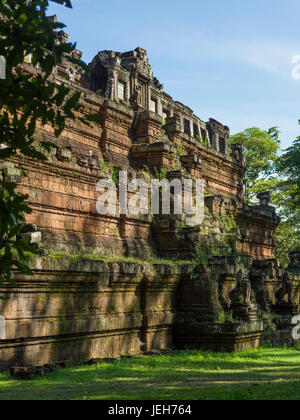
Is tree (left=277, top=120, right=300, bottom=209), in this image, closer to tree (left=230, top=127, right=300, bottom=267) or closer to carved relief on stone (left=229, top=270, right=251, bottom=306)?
tree (left=230, top=127, right=300, bottom=267)

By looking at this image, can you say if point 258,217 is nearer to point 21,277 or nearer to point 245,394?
point 21,277

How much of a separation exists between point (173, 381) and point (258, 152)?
3521 cm

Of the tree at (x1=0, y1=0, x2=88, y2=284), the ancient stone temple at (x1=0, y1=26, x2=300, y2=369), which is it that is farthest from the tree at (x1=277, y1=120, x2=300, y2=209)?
the tree at (x1=0, y1=0, x2=88, y2=284)

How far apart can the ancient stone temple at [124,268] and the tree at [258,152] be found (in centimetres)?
2253

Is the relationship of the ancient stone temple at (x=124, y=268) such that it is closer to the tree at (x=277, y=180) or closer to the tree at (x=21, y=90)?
the tree at (x=21, y=90)

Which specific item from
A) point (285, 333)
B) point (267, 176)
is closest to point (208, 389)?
point (285, 333)

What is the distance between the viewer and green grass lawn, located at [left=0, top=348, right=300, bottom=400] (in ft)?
23.2

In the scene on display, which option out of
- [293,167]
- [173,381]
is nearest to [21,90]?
[173,381]

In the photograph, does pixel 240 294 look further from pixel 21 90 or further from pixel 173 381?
pixel 21 90

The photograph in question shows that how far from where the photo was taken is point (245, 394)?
Answer: 7.00 m

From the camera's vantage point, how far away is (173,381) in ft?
28.0

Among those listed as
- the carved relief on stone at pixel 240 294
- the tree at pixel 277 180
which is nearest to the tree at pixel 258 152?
the tree at pixel 277 180

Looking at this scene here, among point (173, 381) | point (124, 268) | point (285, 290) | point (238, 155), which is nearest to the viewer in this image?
point (173, 381)

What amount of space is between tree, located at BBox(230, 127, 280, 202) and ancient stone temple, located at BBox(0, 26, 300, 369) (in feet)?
73.9
